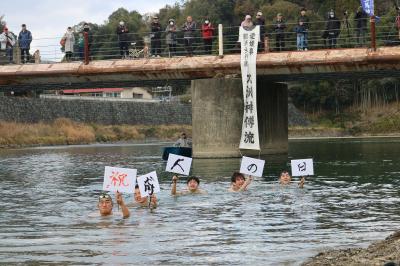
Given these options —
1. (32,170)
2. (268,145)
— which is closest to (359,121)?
(268,145)

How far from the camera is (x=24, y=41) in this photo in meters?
48.9

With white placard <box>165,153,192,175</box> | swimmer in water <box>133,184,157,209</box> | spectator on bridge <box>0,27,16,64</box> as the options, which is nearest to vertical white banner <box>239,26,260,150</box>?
spectator on bridge <box>0,27,16,64</box>

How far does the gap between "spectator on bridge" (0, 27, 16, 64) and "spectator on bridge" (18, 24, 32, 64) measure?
0.67m

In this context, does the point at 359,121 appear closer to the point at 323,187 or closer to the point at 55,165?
the point at 55,165

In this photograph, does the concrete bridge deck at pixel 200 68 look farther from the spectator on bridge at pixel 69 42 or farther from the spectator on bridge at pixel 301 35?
the spectator on bridge at pixel 69 42

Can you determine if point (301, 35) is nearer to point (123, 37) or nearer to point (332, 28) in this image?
point (332, 28)

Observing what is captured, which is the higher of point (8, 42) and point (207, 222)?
point (8, 42)

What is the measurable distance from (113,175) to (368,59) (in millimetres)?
23350

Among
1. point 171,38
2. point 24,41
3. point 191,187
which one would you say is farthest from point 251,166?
point 24,41

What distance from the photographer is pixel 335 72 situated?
146 feet

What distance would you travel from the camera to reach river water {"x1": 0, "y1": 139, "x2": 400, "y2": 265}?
15.9 metres

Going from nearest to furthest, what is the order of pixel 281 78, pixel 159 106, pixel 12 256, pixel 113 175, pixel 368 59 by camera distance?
pixel 12 256, pixel 113 175, pixel 368 59, pixel 281 78, pixel 159 106

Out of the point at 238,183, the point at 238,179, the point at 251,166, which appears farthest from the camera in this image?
the point at 251,166

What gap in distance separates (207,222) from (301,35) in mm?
25335
